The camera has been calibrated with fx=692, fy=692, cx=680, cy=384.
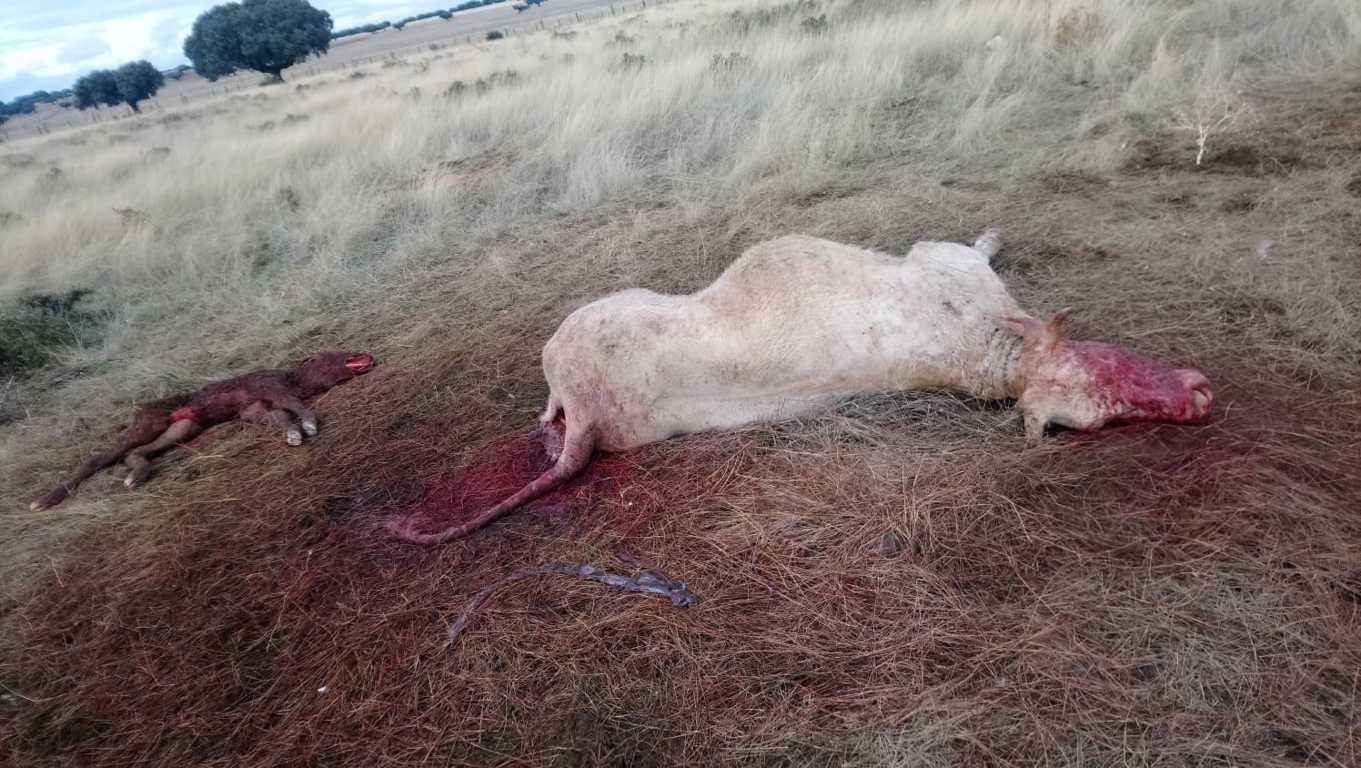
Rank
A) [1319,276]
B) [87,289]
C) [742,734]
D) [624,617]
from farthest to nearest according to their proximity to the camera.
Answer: [87,289], [1319,276], [624,617], [742,734]

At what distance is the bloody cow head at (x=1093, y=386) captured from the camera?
277cm

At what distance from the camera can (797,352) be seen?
3.21 m

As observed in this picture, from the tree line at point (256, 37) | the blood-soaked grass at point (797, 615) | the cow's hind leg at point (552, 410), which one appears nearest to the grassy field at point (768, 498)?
the blood-soaked grass at point (797, 615)

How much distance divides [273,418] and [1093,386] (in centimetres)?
473

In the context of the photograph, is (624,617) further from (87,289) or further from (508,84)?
(508,84)

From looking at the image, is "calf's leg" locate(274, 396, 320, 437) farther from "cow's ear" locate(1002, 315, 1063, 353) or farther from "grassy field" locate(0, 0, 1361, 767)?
"cow's ear" locate(1002, 315, 1063, 353)

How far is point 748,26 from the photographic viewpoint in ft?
44.7

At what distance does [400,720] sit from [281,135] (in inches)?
524

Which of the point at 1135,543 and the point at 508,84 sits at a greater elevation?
the point at 508,84

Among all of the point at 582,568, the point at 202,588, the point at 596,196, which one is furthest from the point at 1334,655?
the point at 596,196

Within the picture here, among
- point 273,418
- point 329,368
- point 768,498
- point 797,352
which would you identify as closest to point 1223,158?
point 797,352

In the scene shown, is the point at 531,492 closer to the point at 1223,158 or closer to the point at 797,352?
the point at 797,352

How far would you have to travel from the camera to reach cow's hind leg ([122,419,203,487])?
14.1 ft

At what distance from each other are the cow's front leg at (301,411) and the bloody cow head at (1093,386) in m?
4.10
